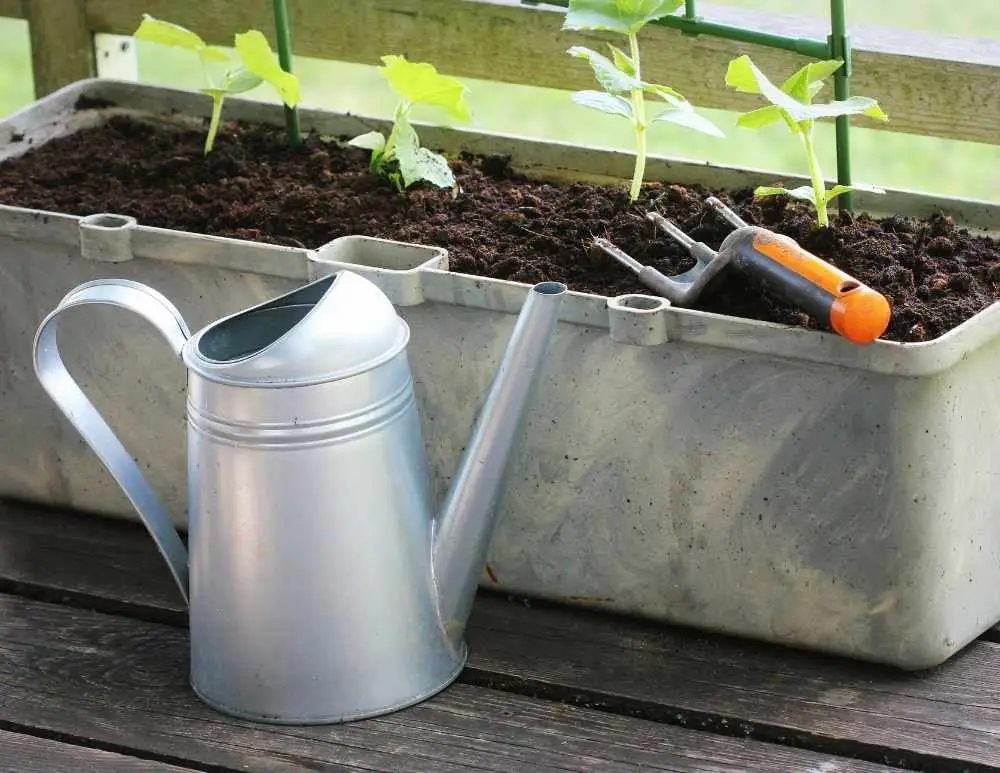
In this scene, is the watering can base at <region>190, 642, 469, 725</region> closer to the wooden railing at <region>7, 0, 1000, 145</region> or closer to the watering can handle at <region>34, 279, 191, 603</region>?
the watering can handle at <region>34, 279, 191, 603</region>

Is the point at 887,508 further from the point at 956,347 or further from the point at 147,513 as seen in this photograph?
the point at 147,513

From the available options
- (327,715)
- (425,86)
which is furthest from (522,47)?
(327,715)

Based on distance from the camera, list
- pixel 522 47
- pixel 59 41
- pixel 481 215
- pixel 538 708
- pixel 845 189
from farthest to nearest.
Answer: pixel 59 41, pixel 522 47, pixel 481 215, pixel 845 189, pixel 538 708

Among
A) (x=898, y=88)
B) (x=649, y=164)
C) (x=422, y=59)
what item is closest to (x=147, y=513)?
(x=649, y=164)

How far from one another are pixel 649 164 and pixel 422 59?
0.36 m

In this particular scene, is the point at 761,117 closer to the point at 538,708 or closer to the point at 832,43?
the point at 832,43

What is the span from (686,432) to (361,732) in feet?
1.10

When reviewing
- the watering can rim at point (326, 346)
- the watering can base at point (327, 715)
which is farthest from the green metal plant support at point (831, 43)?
the watering can base at point (327, 715)

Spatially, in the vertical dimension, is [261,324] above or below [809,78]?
below

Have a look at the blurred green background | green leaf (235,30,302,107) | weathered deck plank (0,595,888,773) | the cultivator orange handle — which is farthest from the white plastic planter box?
the blurred green background

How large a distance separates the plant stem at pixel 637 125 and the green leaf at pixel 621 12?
15 millimetres

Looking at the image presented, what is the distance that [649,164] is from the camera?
4.91 ft

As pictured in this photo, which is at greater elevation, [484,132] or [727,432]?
[484,132]

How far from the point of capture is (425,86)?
1.45 m
